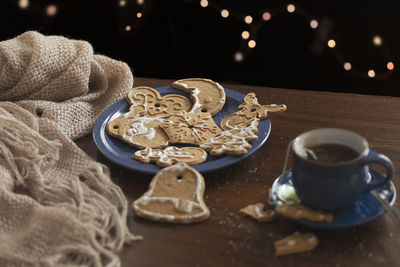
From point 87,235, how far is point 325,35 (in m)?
1.51

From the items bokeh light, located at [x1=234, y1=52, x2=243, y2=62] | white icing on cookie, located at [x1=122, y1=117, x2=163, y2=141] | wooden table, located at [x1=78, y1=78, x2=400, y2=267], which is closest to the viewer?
wooden table, located at [x1=78, y1=78, x2=400, y2=267]

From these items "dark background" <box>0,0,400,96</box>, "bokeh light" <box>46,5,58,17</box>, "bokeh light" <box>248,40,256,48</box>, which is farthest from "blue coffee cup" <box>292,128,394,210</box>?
"bokeh light" <box>46,5,58,17</box>

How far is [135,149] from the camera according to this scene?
105cm

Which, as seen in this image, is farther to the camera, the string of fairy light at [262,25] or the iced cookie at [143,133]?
the string of fairy light at [262,25]

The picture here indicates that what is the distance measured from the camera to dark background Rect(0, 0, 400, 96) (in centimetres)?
198

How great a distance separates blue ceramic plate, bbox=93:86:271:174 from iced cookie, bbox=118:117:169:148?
18mm

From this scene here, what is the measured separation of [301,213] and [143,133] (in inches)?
15.9

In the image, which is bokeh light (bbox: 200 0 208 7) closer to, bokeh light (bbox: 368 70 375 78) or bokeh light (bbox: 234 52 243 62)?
bokeh light (bbox: 234 52 243 62)

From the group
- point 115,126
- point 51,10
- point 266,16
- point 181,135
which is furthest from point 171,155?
point 51,10

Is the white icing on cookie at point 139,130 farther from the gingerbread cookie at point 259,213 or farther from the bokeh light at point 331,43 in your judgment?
the bokeh light at point 331,43

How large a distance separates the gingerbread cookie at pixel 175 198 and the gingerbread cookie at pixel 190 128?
13cm

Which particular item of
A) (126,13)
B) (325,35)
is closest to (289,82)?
(325,35)

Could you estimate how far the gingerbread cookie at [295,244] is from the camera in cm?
77

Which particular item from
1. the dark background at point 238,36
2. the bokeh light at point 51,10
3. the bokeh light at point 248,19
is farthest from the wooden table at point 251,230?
the bokeh light at point 51,10
